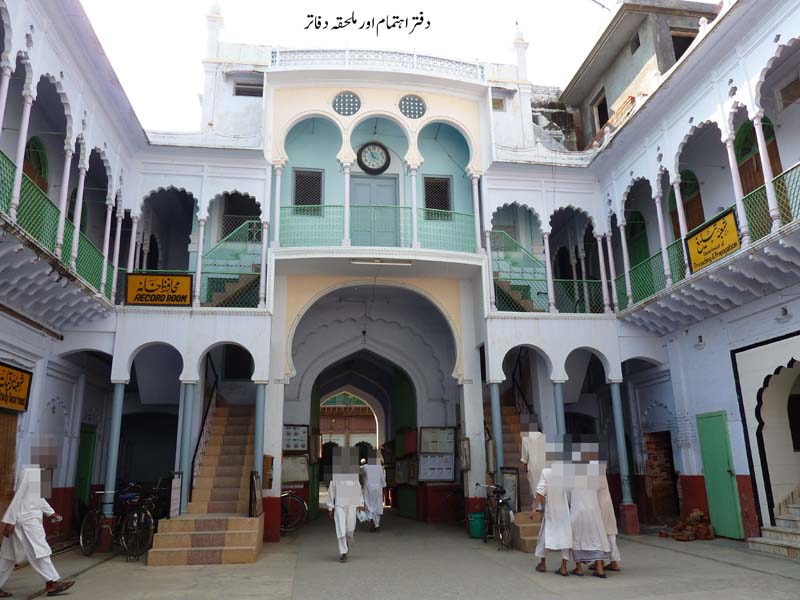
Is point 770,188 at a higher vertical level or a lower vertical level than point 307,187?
lower

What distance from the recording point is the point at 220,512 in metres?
10.2

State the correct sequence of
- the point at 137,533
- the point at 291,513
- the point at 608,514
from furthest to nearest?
the point at 291,513 → the point at 137,533 → the point at 608,514

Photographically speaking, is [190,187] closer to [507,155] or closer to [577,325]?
[507,155]

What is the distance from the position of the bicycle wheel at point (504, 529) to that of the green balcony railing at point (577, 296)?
181 inches

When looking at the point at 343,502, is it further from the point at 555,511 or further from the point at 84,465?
the point at 84,465

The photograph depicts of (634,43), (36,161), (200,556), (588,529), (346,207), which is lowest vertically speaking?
(200,556)

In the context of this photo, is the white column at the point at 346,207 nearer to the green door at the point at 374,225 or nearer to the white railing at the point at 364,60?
the green door at the point at 374,225

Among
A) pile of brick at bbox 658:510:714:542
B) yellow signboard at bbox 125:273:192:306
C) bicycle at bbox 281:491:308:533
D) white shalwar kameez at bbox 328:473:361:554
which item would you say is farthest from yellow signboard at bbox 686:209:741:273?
yellow signboard at bbox 125:273:192:306

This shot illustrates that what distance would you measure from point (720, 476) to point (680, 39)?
29.4ft

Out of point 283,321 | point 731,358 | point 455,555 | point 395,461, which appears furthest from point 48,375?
point 731,358

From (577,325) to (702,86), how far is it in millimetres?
4587

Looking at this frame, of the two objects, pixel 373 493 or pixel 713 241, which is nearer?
pixel 713 241

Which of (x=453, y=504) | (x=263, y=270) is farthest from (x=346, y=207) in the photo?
(x=453, y=504)

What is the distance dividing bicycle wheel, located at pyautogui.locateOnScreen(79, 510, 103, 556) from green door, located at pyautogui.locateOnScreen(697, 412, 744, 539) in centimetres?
971
